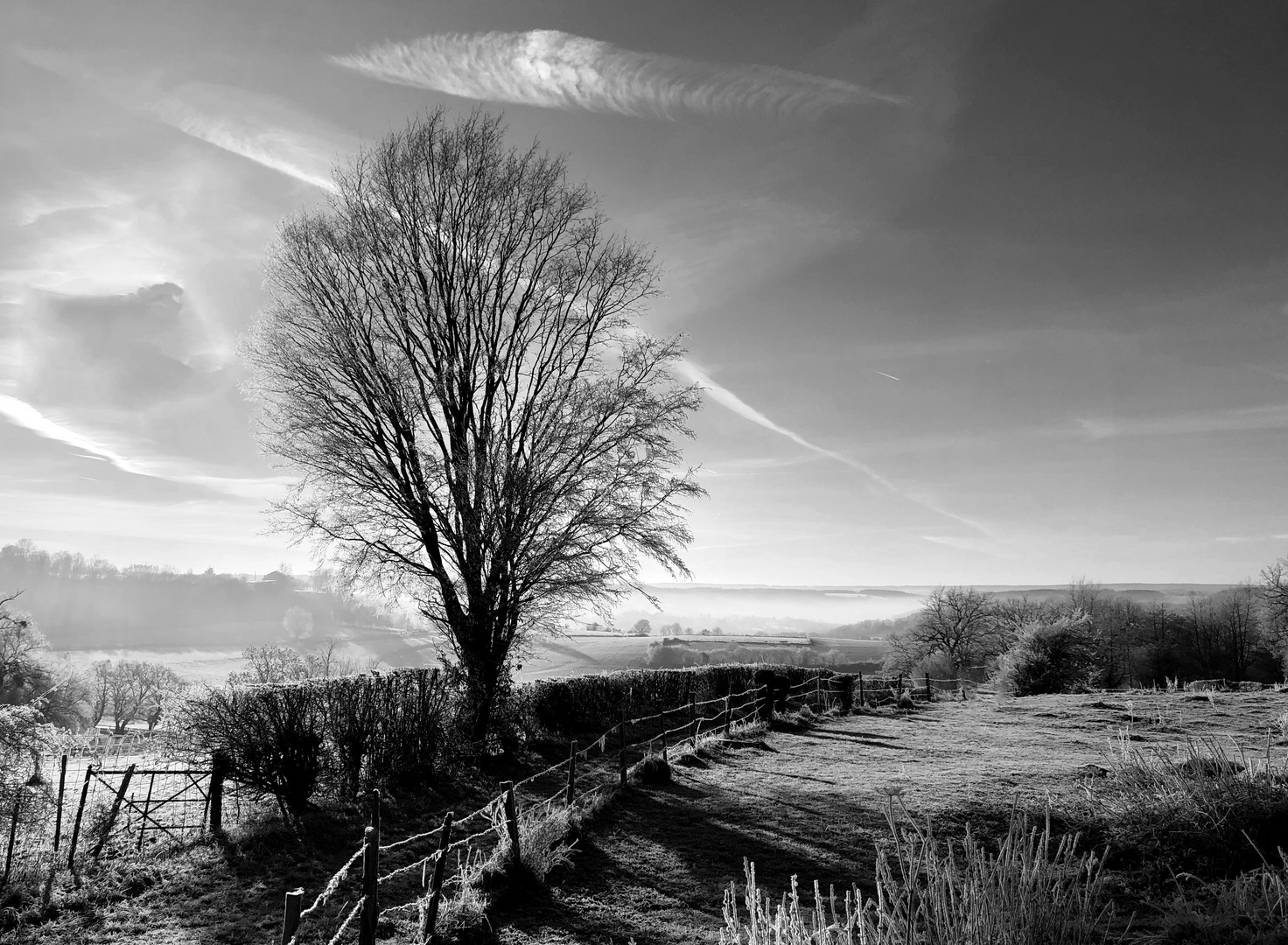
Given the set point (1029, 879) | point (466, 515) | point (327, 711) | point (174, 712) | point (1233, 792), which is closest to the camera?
point (1029, 879)

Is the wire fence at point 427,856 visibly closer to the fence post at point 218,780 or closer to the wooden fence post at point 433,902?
the wooden fence post at point 433,902

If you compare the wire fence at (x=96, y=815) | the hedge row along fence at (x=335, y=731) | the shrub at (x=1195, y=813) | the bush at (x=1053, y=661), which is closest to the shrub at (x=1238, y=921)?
the shrub at (x=1195, y=813)

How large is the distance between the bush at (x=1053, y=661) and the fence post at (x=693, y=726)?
59.2 ft

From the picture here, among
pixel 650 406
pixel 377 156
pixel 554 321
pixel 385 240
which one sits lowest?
pixel 650 406

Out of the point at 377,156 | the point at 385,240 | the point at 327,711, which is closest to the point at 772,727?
the point at 327,711

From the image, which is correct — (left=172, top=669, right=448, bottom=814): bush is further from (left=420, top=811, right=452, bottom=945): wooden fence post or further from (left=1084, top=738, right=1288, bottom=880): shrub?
(left=1084, top=738, right=1288, bottom=880): shrub

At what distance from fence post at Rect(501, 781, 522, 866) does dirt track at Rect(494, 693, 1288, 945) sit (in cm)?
49

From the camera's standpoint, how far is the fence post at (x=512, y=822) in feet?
24.3

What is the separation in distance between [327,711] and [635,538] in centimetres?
642

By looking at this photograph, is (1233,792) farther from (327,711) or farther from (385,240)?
(385,240)

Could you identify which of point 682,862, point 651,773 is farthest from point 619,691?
point 682,862

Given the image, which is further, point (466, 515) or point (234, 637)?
point (234, 637)

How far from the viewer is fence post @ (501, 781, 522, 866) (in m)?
7.42

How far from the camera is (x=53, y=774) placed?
12.4 m
